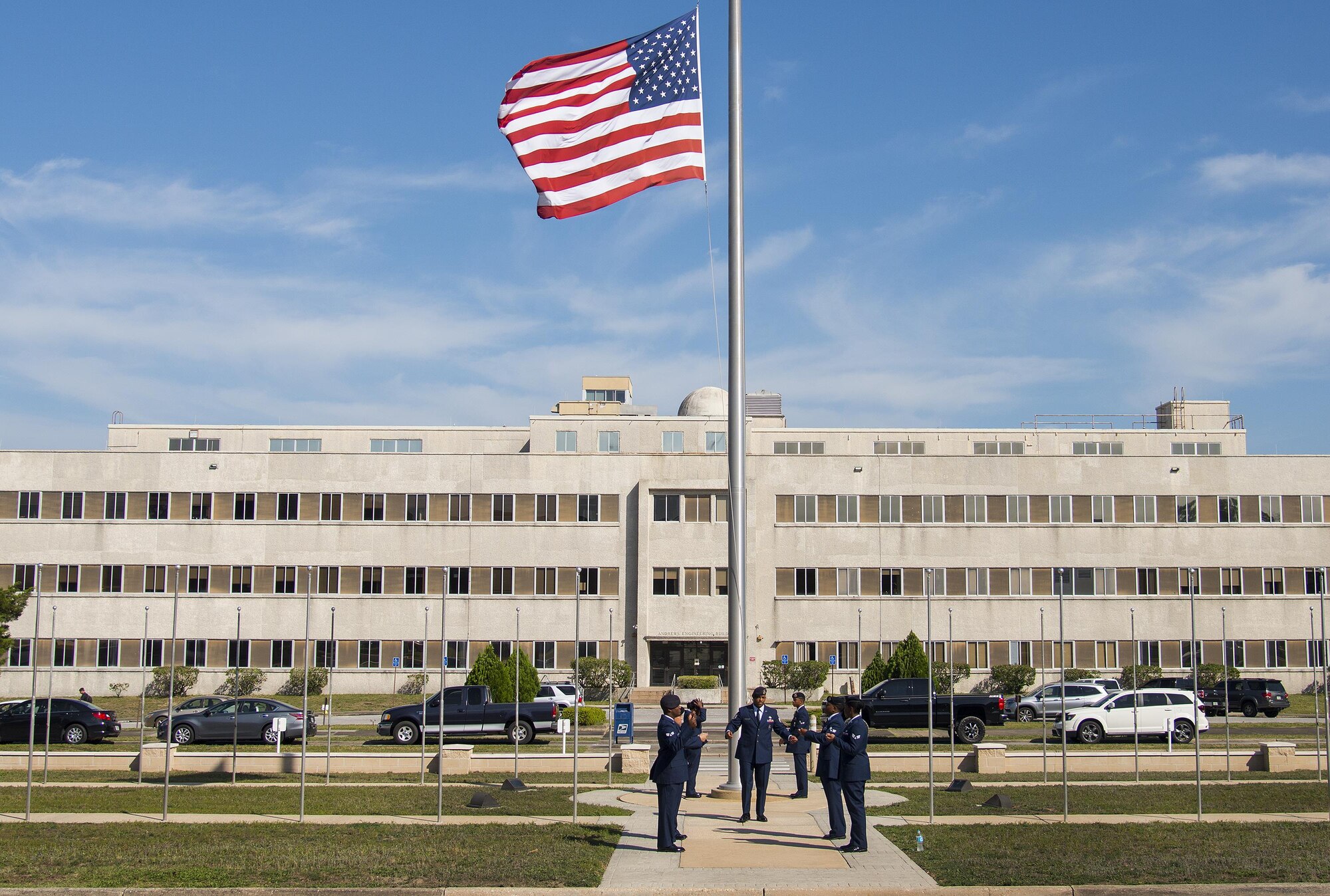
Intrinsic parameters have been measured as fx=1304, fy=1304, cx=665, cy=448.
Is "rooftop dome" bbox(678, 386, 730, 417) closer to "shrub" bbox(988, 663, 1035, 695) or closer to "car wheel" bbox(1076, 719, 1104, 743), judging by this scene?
"shrub" bbox(988, 663, 1035, 695)

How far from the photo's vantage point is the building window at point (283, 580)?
219 ft

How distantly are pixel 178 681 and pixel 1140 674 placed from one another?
47.5m

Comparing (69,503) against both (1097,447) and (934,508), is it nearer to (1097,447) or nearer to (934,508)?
(934,508)

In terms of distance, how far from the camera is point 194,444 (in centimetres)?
7981

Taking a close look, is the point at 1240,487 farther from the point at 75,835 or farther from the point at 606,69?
the point at 75,835

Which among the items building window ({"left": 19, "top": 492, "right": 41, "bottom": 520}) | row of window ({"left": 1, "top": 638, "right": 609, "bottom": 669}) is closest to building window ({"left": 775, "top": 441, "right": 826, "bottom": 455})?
row of window ({"left": 1, "top": 638, "right": 609, "bottom": 669})

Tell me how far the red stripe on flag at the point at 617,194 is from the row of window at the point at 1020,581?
47551 millimetres

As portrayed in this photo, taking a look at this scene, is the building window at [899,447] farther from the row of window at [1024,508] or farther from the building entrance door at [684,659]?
the building entrance door at [684,659]

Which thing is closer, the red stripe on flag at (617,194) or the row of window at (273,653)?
the red stripe on flag at (617,194)

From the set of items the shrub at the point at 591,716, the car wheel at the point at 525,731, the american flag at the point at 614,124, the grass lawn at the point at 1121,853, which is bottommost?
the shrub at the point at 591,716

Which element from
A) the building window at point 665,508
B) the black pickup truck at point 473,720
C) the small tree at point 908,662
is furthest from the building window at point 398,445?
the black pickup truck at point 473,720

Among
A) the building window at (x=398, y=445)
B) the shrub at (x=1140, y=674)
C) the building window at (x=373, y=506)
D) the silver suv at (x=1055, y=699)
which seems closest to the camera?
the silver suv at (x=1055, y=699)

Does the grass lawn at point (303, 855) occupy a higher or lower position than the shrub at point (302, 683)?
higher

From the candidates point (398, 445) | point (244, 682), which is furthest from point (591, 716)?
point (398, 445)
